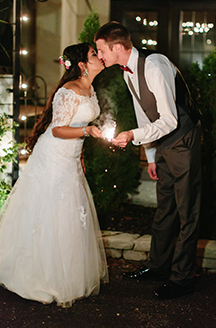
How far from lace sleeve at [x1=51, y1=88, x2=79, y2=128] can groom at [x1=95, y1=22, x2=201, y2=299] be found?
0.45m

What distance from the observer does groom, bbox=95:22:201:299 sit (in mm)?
2770

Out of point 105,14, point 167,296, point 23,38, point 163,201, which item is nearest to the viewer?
point 167,296

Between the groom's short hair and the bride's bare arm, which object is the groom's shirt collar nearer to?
the groom's short hair

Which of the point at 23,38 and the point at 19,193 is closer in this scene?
the point at 19,193

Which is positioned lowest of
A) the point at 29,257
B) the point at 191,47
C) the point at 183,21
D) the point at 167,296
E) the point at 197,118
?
the point at 167,296

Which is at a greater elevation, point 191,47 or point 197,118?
point 191,47

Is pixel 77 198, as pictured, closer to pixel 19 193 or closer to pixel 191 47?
pixel 19 193

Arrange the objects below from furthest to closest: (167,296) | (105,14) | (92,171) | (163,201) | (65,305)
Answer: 1. (105,14)
2. (92,171)
3. (163,201)
4. (167,296)
5. (65,305)

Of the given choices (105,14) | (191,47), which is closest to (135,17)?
(105,14)

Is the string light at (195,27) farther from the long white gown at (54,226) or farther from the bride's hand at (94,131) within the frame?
the bride's hand at (94,131)

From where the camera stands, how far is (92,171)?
4672mm

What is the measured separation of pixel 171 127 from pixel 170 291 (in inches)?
54.4

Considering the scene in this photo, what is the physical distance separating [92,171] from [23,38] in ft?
19.8

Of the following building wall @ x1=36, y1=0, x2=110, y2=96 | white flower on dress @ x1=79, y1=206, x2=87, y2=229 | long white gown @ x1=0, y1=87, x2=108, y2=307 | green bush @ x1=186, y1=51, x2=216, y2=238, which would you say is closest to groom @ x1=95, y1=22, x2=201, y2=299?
long white gown @ x1=0, y1=87, x2=108, y2=307
